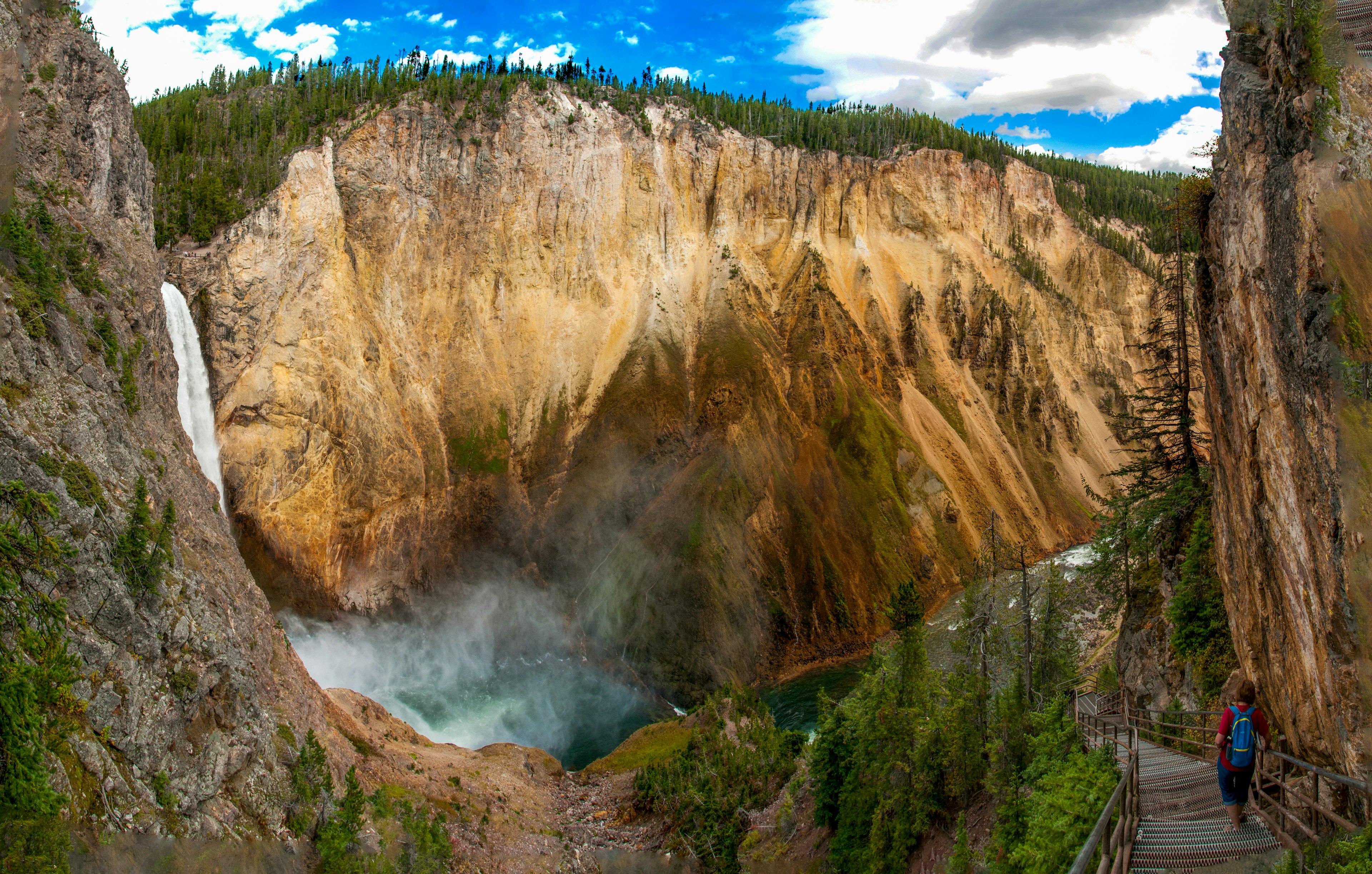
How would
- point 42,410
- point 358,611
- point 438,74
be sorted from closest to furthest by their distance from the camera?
point 42,410 → point 358,611 → point 438,74

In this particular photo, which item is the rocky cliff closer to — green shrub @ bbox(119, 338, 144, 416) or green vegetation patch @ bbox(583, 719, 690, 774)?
green shrub @ bbox(119, 338, 144, 416)

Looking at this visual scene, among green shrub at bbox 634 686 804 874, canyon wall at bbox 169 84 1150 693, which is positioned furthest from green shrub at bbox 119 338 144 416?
canyon wall at bbox 169 84 1150 693

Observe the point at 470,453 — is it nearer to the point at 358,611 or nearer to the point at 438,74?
the point at 358,611

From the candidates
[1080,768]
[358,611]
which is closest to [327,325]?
[358,611]

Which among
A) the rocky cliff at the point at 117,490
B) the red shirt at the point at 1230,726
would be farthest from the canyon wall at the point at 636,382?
the red shirt at the point at 1230,726

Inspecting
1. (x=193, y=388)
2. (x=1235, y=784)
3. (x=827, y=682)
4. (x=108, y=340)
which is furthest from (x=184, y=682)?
(x=827, y=682)

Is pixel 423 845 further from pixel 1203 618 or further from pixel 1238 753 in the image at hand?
pixel 1203 618
